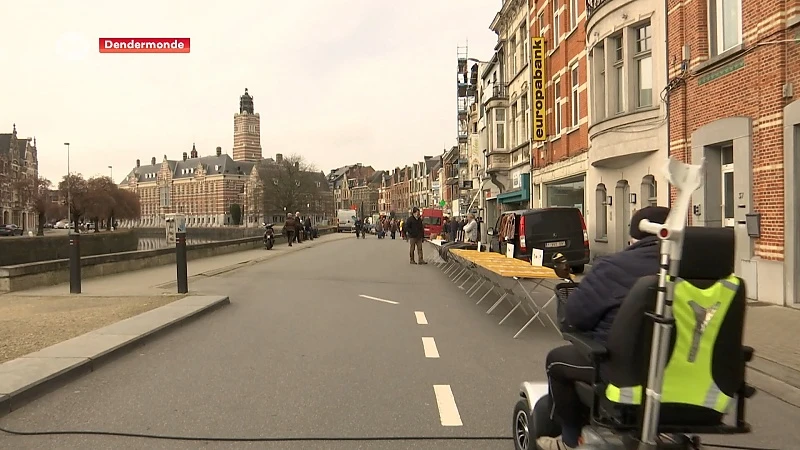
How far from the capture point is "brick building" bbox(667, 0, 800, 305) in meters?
10.4

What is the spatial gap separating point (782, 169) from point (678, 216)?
9.59m

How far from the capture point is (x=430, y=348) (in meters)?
7.69

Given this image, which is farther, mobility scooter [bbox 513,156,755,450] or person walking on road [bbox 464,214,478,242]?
person walking on road [bbox 464,214,478,242]

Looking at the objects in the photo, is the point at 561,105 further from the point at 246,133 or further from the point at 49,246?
the point at 246,133

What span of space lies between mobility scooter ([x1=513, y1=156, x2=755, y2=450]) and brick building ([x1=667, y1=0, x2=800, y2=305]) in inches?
339

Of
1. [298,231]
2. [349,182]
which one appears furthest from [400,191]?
[298,231]

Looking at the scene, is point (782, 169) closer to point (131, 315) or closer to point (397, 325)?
point (397, 325)

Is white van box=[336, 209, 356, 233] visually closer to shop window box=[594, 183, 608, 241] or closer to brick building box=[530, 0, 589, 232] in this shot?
brick building box=[530, 0, 589, 232]

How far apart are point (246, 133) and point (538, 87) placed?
143957 mm

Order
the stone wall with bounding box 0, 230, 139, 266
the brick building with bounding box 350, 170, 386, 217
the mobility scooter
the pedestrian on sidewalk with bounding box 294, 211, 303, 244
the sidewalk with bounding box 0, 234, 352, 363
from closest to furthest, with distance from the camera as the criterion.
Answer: the mobility scooter
the sidewalk with bounding box 0, 234, 352, 363
the stone wall with bounding box 0, 230, 139, 266
the pedestrian on sidewalk with bounding box 294, 211, 303, 244
the brick building with bounding box 350, 170, 386, 217

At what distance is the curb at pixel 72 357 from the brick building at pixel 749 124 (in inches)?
363

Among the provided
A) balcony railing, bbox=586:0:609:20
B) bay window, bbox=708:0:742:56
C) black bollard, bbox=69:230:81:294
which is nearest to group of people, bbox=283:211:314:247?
balcony railing, bbox=586:0:609:20

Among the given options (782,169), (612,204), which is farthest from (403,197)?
(782,169)

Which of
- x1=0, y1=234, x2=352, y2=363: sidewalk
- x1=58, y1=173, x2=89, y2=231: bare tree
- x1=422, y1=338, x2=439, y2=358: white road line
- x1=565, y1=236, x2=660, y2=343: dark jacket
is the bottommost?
x1=422, y1=338, x2=439, y2=358: white road line
